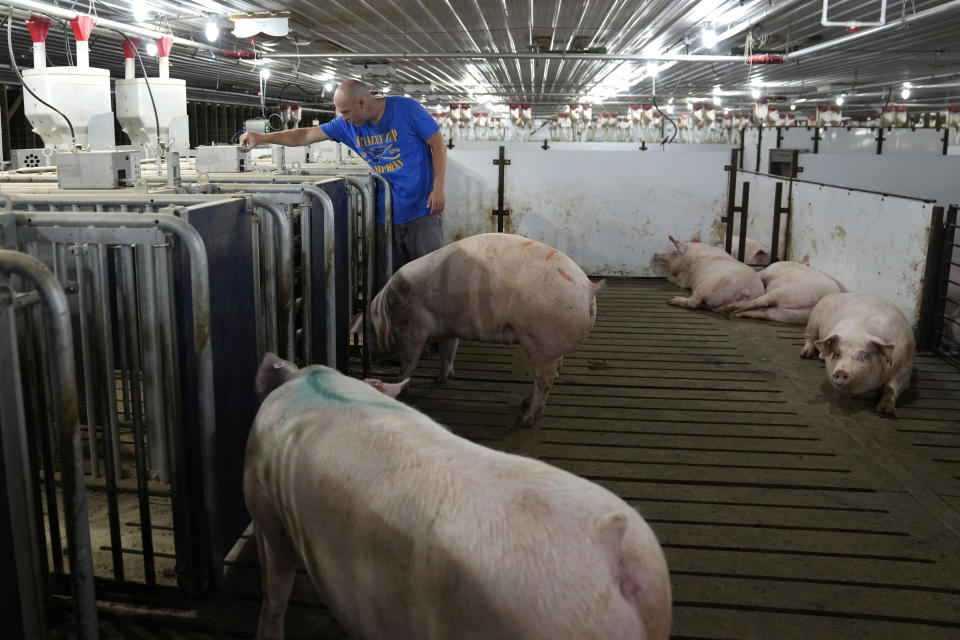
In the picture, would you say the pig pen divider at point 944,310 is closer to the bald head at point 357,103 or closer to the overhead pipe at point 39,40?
the bald head at point 357,103

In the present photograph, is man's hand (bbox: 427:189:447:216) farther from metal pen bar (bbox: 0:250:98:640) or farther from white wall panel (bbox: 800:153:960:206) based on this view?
white wall panel (bbox: 800:153:960:206)

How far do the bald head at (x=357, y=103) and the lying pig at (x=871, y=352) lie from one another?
3.28 metres

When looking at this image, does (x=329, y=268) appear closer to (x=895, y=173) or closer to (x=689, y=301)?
(x=689, y=301)

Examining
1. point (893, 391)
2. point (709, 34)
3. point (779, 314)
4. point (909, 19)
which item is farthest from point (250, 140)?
point (709, 34)

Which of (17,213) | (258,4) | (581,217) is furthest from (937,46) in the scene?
(17,213)

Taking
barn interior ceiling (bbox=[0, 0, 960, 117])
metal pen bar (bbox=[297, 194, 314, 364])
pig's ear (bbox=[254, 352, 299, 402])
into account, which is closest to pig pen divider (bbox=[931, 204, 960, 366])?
barn interior ceiling (bbox=[0, 0, 960, 117])

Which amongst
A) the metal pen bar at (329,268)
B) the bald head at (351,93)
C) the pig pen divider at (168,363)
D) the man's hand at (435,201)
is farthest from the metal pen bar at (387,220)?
the pig pen divider at (168,363)

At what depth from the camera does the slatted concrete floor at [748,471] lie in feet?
9.10

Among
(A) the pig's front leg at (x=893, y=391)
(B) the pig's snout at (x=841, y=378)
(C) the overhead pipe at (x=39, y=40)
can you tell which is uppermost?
(C) the overhead pipe at (x=39, y=40)

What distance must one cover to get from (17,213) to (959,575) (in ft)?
11.3

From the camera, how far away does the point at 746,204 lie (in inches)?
355

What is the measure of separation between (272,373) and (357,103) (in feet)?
10.7

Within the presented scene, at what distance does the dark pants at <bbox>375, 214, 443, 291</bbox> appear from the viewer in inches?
225

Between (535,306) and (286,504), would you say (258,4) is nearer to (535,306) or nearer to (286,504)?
(535,306)
